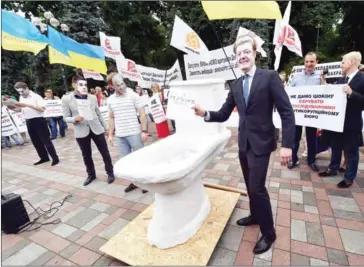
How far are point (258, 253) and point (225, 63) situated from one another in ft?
10.3

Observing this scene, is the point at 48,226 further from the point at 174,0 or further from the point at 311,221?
the point at 174,0

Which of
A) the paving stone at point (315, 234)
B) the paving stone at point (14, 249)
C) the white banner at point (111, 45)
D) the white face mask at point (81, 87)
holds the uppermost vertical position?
the white banner at point (111, 45)

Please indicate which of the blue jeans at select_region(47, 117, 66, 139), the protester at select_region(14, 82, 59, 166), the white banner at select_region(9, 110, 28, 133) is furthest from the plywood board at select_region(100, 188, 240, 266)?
the white banner at select_region(9, 110, 28, 133)

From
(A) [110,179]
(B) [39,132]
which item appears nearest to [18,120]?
(B) [39,132]

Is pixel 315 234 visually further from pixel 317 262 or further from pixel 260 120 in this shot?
pixel 260 120

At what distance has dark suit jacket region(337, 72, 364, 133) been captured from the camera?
8.27 feet

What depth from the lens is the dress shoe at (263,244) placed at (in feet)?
6.13

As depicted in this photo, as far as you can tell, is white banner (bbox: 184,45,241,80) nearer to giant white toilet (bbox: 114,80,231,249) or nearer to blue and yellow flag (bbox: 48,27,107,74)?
giant white toilet (bbox: 114,80,231,249)

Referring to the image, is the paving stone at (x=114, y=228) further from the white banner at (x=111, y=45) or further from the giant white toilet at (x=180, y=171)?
the white banner at (x=111, y=45)

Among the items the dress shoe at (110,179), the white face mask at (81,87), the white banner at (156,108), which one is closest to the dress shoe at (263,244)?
the dress shoe at (110,179)

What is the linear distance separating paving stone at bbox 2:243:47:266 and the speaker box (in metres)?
0.40

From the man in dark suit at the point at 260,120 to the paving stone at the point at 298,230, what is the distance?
0.28m

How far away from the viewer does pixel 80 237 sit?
231cm

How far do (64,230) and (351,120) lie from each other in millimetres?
3681
